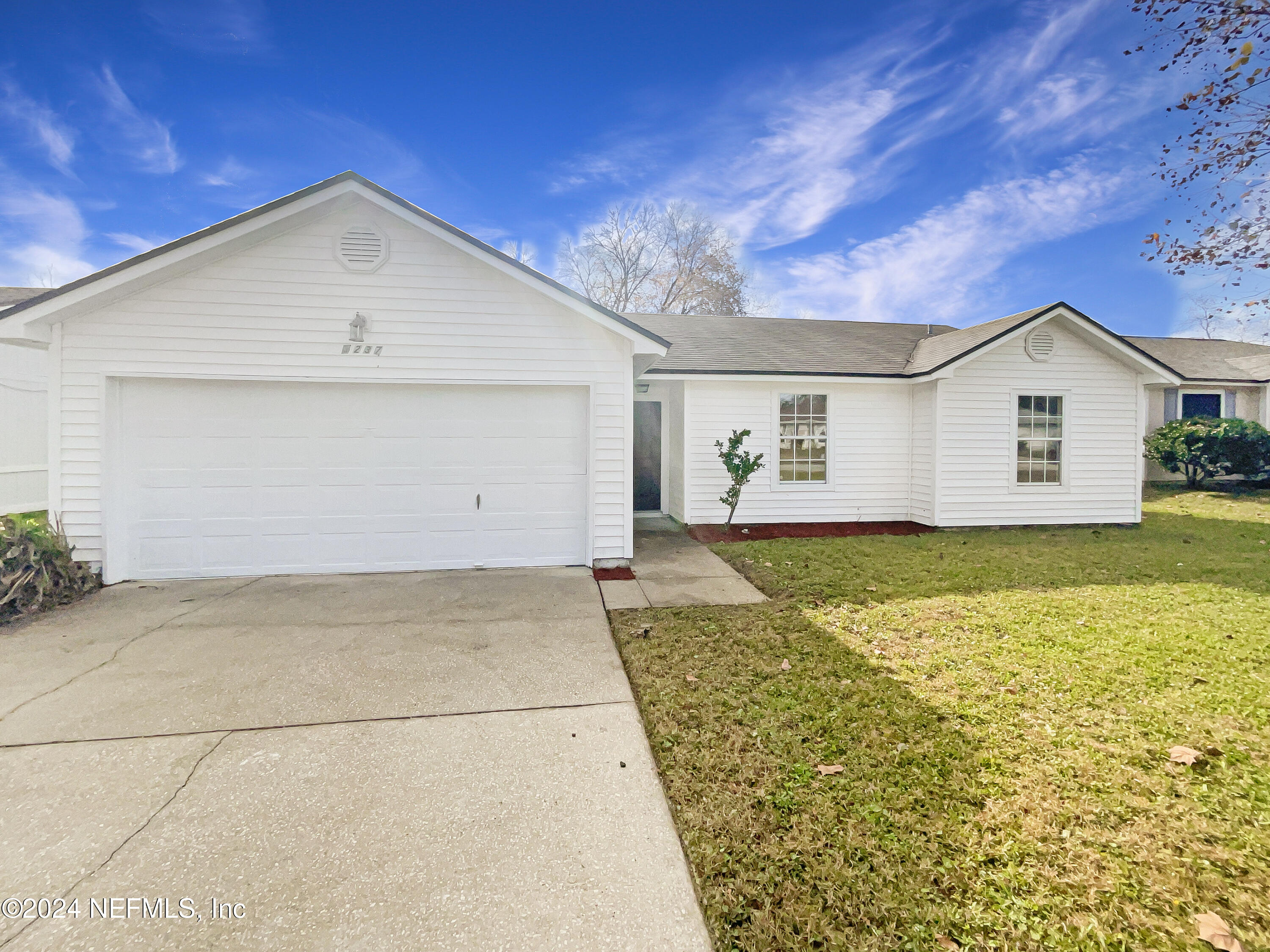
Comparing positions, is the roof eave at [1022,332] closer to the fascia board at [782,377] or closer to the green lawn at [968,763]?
the fascia board at [782,377]

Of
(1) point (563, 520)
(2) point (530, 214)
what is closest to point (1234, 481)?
(1) point (563, 520)

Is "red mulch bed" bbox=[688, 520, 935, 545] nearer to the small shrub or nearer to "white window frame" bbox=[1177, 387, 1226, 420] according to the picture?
the small shrub

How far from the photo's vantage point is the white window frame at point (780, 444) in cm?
1023

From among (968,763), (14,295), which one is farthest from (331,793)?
(14,295)

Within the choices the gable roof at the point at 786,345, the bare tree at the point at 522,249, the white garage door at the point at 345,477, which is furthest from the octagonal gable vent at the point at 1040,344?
→ the bare tree at the point at 522,249

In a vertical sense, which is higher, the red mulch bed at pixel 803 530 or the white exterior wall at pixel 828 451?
the white exterior wall at pixel 828 451

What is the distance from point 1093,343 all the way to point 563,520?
34.4ft

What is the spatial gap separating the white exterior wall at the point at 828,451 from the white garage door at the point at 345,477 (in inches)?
143

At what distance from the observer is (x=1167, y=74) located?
5.68 metres

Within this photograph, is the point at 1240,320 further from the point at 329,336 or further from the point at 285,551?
the point at 285,551

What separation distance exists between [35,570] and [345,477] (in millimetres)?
2901

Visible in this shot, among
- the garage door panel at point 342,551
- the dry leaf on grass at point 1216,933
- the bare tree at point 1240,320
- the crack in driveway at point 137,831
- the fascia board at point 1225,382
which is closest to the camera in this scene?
the dry leaf on grass at point 1216,933

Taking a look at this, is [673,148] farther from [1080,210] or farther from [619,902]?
[619,902]

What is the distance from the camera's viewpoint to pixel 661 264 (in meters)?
25.9
